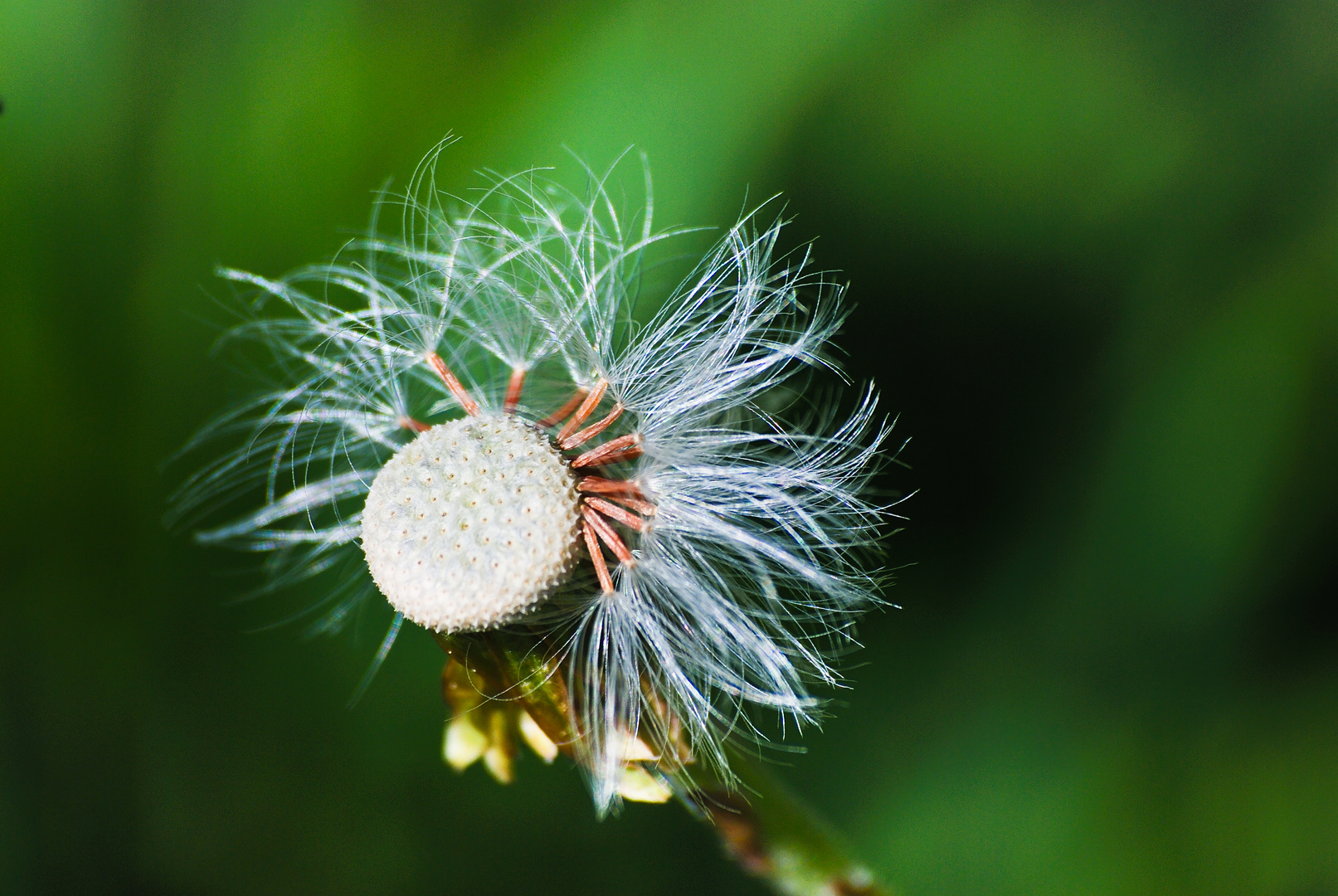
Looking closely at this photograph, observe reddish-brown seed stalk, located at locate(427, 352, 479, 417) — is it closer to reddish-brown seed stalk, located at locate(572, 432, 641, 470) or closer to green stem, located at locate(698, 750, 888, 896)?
reddish-brown seed stalk, located at locate(572, 432, 641, 470)

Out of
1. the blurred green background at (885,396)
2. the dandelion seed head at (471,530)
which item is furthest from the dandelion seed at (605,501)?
the blurred green background at (885,396)

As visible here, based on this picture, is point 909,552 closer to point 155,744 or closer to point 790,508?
point 790,508

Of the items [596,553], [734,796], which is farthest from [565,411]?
[734,796]

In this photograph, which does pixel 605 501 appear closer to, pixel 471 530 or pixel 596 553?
pixel 596 553

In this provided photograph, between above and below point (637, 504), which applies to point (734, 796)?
below

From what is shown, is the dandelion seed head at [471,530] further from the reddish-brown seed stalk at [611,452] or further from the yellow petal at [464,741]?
the yellow petal at [464,741]

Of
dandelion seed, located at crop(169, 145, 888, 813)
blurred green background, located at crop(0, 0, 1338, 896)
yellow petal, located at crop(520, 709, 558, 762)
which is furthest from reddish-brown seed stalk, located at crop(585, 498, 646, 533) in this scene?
blurred green background, located at crop(0, 0, 1338, 896)
